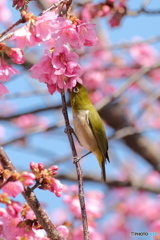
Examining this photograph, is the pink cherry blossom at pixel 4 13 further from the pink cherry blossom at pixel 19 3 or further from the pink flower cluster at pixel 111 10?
the pink cherry blossom at pixel 19 3

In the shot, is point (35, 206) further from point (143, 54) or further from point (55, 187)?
point (143, 54)

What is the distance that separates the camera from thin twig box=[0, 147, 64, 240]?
5.34 feet

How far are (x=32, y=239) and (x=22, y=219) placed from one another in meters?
0.09

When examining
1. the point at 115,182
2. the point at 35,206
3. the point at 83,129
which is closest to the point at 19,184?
the point at 35,206

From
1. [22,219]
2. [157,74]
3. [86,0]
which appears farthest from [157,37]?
[157,74]

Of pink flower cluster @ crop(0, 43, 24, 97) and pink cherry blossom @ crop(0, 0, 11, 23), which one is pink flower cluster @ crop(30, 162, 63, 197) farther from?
pink cherry blossom @ crop(0, 0, 11, 23)

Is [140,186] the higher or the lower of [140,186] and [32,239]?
the lower

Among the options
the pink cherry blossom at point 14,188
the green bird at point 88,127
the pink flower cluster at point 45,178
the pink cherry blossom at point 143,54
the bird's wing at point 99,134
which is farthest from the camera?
the pink cherry blossom at point 143,54

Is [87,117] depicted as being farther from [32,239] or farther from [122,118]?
[122,118]

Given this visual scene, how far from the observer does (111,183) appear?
179 inches

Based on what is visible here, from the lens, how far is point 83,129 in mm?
2604

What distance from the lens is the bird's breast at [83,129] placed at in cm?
254

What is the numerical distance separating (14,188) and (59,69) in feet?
1.82

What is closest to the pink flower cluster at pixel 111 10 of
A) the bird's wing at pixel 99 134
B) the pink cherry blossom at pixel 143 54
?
the bird's wing at pixel 99 134
